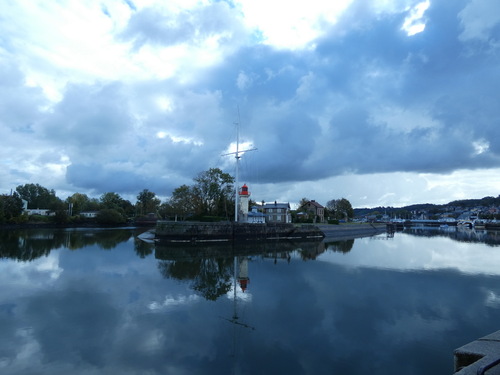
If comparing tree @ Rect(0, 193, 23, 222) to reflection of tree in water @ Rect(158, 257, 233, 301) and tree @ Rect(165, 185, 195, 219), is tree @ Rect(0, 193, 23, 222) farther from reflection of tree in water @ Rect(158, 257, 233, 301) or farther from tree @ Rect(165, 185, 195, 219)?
reflection of tree in water @ Rect(158, 257, 233, 301)

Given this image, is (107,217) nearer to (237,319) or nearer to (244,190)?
(244,190)

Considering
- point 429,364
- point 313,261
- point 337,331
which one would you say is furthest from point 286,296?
point 313,261

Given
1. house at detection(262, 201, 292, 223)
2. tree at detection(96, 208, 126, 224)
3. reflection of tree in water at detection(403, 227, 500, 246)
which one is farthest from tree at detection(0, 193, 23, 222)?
reflection of tree in water at detection(403, 227, 500, 246)

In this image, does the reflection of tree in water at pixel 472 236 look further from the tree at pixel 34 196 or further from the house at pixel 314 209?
the tree at pixel 34 196

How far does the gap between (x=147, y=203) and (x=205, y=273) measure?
4017 inches

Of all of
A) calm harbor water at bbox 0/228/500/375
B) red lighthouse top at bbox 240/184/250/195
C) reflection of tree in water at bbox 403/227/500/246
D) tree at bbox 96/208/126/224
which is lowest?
reflection of tree in water at bbox 403/227/500/246

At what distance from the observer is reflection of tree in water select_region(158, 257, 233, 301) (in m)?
17.5

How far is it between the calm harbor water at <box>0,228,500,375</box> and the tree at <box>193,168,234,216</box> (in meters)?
36.5

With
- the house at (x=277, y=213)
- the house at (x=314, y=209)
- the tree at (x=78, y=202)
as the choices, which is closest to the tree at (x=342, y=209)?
the house at (x=314, y=209)

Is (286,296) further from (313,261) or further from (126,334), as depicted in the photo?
(313,261)

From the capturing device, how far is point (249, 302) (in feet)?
48.9

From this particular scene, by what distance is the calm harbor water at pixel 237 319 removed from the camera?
8781 millimetres

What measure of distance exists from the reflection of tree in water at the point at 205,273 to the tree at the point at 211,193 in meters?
31.1

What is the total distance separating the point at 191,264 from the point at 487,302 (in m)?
19.2
